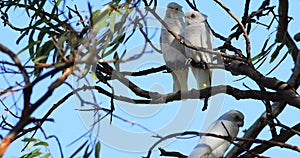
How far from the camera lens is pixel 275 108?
224 cm

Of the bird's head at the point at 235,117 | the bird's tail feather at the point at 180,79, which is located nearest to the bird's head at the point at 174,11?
the bird's tail feather at the point at 180,79

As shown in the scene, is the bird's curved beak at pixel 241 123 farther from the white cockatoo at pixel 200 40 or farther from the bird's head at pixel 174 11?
the bird's head at pixel 174 11

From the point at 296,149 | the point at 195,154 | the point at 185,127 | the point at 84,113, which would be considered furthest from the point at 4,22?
the point at 296,149

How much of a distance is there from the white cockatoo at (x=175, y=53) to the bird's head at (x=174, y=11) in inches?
0.4

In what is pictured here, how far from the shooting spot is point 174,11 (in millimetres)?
3285

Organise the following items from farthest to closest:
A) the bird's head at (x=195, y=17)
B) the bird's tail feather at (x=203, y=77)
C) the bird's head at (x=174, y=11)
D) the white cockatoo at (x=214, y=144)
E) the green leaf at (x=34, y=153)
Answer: the bird's head at (x=174, y=11) < the bird's head at (x=195, y=17) < the bird's tail feather at (x=203, y=77) < the white cockatoo at (x=214, y=144) < the green leaf at (x=34, y=153)

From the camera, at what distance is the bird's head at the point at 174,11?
3.27 metres

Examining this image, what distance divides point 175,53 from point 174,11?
0.27 m

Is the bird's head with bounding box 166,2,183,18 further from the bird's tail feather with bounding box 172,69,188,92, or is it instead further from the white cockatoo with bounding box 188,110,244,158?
the white cockatoo with bounding box 188,110,244,158

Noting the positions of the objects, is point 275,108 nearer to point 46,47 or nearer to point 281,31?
point 281,31

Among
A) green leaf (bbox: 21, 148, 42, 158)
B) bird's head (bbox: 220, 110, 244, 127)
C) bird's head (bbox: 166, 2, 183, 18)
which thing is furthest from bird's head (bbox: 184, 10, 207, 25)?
green leaf (bbox: 21, 148, 42, 158)

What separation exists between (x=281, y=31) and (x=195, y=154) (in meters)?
0.70

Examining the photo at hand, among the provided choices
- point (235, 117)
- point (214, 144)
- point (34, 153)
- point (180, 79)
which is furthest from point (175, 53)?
point (34, 153)

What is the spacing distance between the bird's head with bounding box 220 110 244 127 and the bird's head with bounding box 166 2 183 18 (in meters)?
0.62
